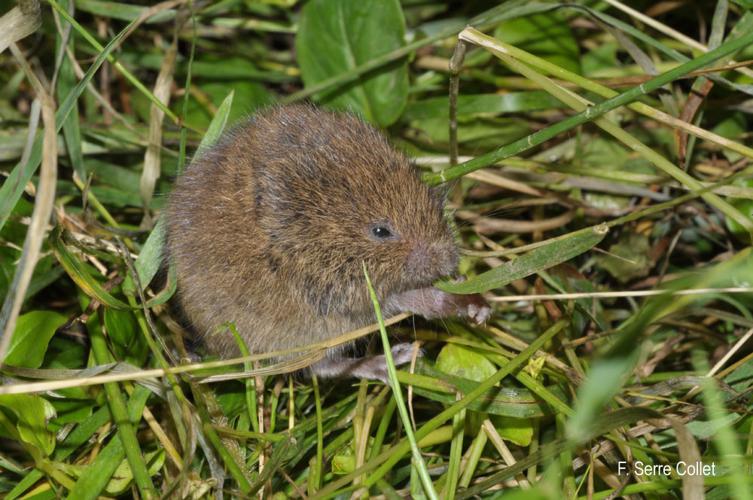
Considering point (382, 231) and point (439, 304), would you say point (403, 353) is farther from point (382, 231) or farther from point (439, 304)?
point (382, 231)

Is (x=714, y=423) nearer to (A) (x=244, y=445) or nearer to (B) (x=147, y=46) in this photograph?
(A) (x=244, y=445)

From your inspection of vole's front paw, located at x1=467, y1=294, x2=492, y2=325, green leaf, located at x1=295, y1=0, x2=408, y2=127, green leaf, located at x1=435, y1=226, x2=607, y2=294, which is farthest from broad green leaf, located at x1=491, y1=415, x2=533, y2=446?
green leaf, located at x1=295, y1=0, x2=408, y2=127

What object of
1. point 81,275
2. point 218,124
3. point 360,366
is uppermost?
point 218,124

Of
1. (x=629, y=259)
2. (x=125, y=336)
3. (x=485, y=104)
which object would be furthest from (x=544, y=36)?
(x=125, y=336)

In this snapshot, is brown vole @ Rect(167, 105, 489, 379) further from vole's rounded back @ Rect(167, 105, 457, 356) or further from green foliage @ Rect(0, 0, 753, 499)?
green foliage @ Rect(0, 0, 753, 499)

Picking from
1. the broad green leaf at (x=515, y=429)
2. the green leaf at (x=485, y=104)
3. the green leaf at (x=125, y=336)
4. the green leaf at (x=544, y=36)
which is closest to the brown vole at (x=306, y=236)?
the green leaf at (x=125, y=336)
